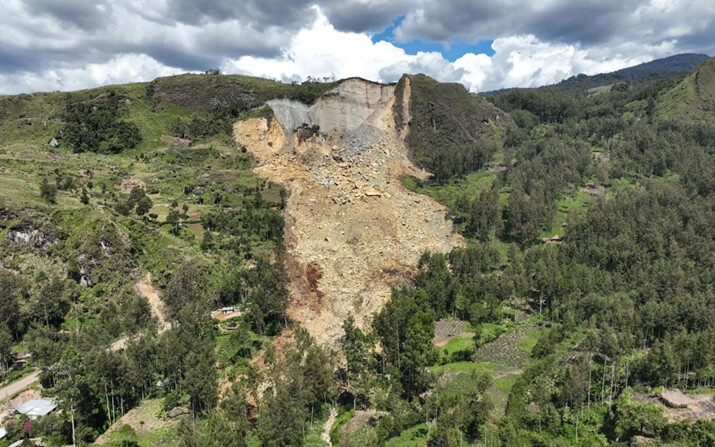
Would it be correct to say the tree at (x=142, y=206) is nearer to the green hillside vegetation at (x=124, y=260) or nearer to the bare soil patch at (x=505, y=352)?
the green hillside vegetation at (x=124, y=260)

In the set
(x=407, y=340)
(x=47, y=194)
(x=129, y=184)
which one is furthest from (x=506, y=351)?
(x=129, y=184)

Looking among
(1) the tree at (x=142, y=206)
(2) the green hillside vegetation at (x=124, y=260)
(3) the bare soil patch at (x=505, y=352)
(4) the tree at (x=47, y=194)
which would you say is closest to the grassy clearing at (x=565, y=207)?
(3) the bare soil patch at (x=505, y=352)

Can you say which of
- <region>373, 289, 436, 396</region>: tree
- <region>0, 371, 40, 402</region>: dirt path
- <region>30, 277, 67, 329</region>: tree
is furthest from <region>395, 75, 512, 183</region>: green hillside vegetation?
<region>0, 371, 40, 402</region>: dirt path

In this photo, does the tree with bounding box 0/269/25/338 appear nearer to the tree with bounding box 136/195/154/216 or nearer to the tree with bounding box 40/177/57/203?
the tree with bounding box 40/177/57/203

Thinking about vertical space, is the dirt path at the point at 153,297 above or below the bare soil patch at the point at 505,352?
above

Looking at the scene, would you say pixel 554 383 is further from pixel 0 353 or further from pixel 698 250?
pixel 0 353

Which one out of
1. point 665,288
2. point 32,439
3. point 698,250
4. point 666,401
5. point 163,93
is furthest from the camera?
point 163,93

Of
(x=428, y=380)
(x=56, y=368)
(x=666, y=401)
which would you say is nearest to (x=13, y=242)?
(x=56, y=368)
